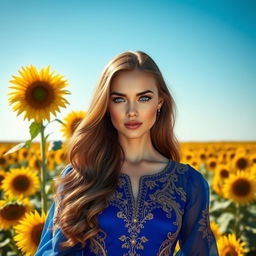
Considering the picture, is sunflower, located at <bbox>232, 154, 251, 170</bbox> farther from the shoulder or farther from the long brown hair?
the shoulder

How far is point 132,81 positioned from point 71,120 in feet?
7.35

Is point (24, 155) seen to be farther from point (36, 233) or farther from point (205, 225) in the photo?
point (205, 225)

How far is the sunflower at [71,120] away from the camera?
4.97 m

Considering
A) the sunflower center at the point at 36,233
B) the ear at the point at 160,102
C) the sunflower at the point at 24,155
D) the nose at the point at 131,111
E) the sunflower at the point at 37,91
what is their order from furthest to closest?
the sunflower at the point at 24,155, the sunflower at the point at 37,91, the sunflower center at the point at 36,233, the ear at the point at 160,102, the nose at the point at 131,111

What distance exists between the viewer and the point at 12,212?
14.4 feet

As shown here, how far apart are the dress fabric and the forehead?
0.57 m

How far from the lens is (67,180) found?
9.81 ft

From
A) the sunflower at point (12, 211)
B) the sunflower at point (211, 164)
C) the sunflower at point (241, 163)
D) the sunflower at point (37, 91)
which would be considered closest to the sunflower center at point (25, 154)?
the sunflower at point (211, 164)

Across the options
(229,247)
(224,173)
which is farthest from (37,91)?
(224,173)

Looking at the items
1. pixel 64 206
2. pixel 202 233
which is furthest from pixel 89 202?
pixel 202 233

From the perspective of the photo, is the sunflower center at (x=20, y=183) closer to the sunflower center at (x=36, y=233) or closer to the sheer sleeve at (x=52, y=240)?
the sunflower center at (x=36, y=233)

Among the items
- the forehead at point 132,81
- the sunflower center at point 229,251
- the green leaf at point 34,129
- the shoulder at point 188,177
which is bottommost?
the sunflower center at point 229,251

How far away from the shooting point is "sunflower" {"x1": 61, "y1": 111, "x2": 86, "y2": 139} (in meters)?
4.97

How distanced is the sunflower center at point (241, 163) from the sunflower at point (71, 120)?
458cm
